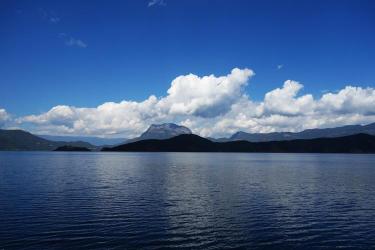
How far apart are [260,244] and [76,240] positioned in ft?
67.7

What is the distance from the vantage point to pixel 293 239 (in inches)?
1706

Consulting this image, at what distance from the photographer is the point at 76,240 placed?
1626 inches

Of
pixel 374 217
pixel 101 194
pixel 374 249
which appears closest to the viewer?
pixel 374 249

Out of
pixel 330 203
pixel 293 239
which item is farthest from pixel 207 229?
pixel 330 203

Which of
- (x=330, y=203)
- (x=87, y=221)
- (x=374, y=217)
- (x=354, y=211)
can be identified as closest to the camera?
(x=87, y=221)

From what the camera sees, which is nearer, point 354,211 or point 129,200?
point 354,211

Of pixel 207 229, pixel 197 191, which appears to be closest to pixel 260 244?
pixel 207 229

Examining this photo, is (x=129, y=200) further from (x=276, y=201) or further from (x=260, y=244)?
(x=260, y=244)

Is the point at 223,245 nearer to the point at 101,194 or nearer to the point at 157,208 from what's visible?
the point at 157,208

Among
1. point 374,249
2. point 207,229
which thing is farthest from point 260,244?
point 374,249

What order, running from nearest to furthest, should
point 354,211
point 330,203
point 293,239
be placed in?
point 293,239, point 354,211, point 330,203

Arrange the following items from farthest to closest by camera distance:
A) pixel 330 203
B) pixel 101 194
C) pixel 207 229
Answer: pixel 101 194
pixel 330 203
pixel 207 229

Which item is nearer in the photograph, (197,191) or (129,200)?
(129,200)

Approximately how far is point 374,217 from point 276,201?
1813 cm
